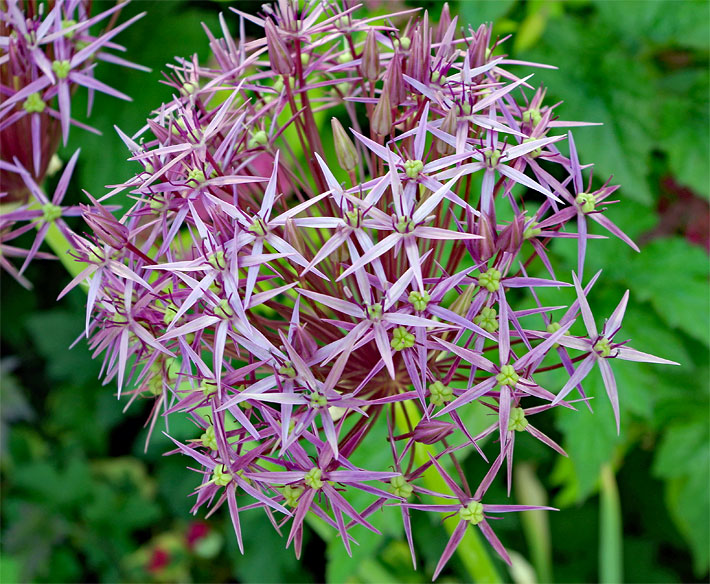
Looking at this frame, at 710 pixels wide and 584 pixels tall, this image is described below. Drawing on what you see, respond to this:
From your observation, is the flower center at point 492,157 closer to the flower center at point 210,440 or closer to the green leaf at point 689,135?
the flower center at point 210,440

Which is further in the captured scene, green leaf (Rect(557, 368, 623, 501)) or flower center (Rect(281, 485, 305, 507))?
green leaf (Rect(557, 368, 623, 501))

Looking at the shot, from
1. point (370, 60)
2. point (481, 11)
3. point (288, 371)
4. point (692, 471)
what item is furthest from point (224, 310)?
point (692, 471)

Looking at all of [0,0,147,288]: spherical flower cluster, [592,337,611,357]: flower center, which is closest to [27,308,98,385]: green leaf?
[0,0,147,288]: spherical flower cluster

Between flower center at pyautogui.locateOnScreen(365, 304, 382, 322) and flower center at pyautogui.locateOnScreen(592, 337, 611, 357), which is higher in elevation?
flower center at pyautogui.locateOnScreen(365, 304, 382, 322)

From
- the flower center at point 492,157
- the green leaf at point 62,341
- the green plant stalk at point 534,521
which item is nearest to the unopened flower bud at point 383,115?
the flower center at point 492,157

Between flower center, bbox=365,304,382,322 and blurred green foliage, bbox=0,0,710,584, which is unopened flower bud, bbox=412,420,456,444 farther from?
blurred green foliage, bbox=0,0,710,584

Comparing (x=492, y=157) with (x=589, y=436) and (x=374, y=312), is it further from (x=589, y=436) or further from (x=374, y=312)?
(x=589, y=436)

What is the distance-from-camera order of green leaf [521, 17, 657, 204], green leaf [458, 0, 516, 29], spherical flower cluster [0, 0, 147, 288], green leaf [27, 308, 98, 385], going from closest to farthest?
spherical flower cluster [0, 0, 147, 288]
green leaf [458, 0, 516, 29]
green leaf [521, 17, 657, 204]
green leaf [27, 308, 98, 385]
